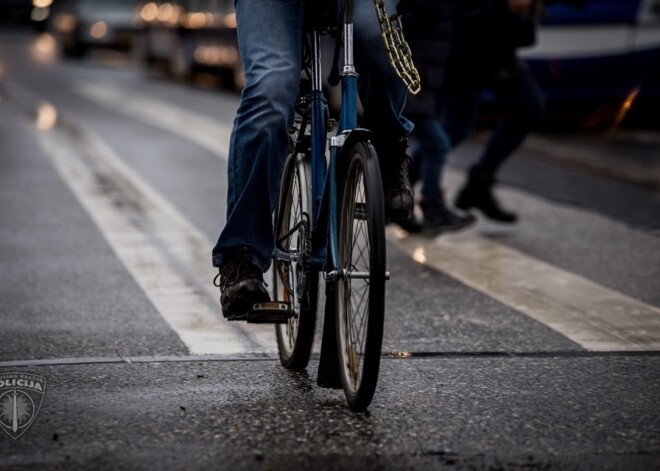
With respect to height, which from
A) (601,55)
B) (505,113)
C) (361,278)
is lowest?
(601,55)

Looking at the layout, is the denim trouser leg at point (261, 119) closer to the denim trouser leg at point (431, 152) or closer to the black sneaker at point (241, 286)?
the black sneaker at point (241, 286)

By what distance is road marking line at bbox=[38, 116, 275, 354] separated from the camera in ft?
15.6

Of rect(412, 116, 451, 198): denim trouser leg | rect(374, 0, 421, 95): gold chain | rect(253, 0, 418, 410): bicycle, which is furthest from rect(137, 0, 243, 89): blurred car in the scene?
rect(374, 0, 421, 95): gold chain

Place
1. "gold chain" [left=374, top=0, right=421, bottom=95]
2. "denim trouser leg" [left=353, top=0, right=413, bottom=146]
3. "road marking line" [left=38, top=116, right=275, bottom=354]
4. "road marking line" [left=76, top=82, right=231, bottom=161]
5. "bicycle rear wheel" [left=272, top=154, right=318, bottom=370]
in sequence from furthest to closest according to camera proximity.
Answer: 1. "road marking line" [left=76, top=82, right=231, bottom=161]
2. "road marking line" [left=38, top=116, right=275, bottom=354]
3. "bicycle rear wheel" [left=272, top=154, right=318, bottom=370]
4. "denim trouser leg" [left=353, top=0, right=413, bottom=146]
5. "gold chain" [left=374, top=0, right=421, bottom=95]

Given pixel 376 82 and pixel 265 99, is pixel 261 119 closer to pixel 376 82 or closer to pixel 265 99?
pixel 265 99

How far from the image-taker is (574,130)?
45.2 ft

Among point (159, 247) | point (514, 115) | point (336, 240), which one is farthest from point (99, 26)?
point (336, 240)

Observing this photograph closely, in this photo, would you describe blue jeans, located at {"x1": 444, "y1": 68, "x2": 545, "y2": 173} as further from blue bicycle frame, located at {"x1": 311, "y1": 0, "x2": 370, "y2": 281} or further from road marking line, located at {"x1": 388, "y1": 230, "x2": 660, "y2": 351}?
blue bicycle frame, located at {"x1": 311, "y1": 0, "x2": 370, "y2": 281}

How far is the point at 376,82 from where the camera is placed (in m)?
3.94

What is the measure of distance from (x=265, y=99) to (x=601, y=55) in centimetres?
884

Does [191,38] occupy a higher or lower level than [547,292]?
lower

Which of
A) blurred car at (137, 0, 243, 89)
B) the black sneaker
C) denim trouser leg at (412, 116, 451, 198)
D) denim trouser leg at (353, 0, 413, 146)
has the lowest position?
blurred car at (137, 0, 243, 89)

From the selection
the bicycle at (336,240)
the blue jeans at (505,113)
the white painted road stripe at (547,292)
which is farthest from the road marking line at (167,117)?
Result: the bicycle at (336,240)

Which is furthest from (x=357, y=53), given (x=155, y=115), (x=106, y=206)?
(x=155, y=115)
